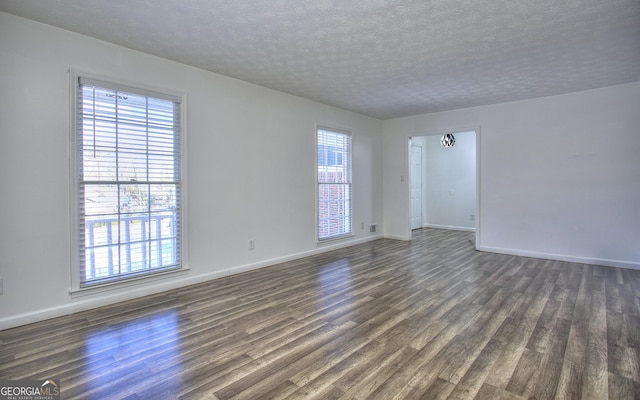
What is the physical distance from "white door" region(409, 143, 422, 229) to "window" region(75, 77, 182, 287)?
6194 millimetres

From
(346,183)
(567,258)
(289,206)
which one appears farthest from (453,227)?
(289,206)

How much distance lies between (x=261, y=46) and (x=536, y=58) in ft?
9.92

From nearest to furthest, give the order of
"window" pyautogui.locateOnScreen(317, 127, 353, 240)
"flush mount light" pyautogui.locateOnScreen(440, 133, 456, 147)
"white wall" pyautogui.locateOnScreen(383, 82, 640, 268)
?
"white wall" pyautogui.locateOnScreen(383, 82, 640, 268) → "window" pyautogui.locateOnScreen(317, 127, 353, 240) → "flush mount light" pyautogui.locateOnScreen(440, 133, 456, 147)

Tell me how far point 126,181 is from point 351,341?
2731mm

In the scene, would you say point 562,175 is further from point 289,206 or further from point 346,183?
point 289,206

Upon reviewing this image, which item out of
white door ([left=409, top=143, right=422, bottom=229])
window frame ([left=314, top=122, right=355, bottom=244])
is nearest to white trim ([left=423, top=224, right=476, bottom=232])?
white door ([left=409, top=143, right=422, bottom=229])

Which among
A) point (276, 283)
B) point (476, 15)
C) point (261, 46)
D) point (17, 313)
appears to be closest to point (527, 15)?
point (476, 15)

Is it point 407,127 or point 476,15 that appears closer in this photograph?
point 476,15

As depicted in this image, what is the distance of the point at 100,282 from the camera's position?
10.4 ft

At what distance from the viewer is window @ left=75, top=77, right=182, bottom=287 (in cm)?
309

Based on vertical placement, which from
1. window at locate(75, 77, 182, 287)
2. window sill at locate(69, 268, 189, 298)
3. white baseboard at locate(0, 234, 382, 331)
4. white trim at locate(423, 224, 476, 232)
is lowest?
white baseboard at locate(0, 234, 382, 331)

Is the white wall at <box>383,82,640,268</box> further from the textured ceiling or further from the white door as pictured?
the white door

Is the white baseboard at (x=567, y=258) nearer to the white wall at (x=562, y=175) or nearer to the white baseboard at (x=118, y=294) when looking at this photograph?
the white wall at (x=562, y=175)

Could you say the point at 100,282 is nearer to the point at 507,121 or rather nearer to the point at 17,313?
the point at 17,313
